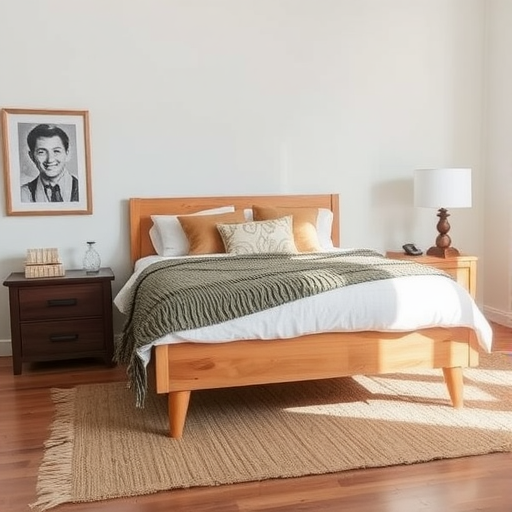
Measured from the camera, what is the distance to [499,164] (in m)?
4.88

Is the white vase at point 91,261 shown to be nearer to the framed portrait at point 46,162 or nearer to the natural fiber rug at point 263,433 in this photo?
the framed portrait at point 46,162

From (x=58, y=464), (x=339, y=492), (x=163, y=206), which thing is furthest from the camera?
(x=163, y=206)

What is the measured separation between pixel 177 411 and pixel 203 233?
1.57 metres

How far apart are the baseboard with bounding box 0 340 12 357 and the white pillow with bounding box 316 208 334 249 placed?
2.18 metres

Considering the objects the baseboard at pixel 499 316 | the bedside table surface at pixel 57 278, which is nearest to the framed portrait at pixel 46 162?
the bedside table surface at pixel 57 278

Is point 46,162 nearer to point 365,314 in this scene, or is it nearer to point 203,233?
point 203,233

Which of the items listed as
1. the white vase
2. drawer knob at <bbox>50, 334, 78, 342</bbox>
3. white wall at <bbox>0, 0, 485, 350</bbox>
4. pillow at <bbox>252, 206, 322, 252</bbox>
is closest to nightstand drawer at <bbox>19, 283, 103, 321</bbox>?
drawer knob at <bbox>50, 334, 78, 342</bbox>

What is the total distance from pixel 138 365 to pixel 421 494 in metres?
1.22

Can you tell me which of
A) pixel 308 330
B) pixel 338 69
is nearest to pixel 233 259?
pixel 308 330

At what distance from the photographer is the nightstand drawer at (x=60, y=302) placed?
3792mm

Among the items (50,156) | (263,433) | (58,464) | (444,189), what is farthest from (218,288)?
(444,189)

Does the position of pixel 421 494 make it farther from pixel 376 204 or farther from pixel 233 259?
pixel 376 204

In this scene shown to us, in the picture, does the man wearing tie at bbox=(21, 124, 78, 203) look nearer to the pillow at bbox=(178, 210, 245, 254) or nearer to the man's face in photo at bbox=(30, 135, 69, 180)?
the man's face in photo at bbox=(30, 135, 69, 180)

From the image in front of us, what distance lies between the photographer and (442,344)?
118 inches
